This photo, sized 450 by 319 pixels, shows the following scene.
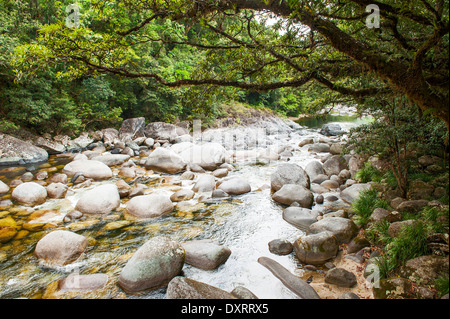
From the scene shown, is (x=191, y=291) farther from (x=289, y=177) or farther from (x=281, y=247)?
(x=289, y=177)

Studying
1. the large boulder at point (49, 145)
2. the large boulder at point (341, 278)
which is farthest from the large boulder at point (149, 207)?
the large boulder at point (49, 145)

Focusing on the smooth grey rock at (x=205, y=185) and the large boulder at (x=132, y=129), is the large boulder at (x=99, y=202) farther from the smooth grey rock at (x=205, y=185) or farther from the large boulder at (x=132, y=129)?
the large boulder at (x=132, y=129)

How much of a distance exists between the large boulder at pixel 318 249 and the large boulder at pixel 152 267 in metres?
2.14

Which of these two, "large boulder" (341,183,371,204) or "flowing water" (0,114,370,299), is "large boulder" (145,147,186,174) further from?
"large boulder" (341,183,371,204)

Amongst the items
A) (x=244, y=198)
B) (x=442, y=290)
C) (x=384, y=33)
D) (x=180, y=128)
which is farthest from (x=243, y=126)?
(x=442, y=290)

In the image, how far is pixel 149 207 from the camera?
20.7 feet

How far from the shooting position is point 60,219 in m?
6.03

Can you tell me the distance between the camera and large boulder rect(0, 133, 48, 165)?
10922 millimetres

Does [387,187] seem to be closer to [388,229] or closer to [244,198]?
[388,229]

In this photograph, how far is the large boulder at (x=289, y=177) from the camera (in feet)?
25.5

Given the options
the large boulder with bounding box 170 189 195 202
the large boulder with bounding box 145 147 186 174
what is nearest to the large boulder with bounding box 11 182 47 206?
the large boulder with bounding box 170 189 195 202

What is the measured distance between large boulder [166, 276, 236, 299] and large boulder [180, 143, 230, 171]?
7.62 meters

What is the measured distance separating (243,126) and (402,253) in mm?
20294

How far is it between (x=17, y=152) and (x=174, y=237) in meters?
10.8
